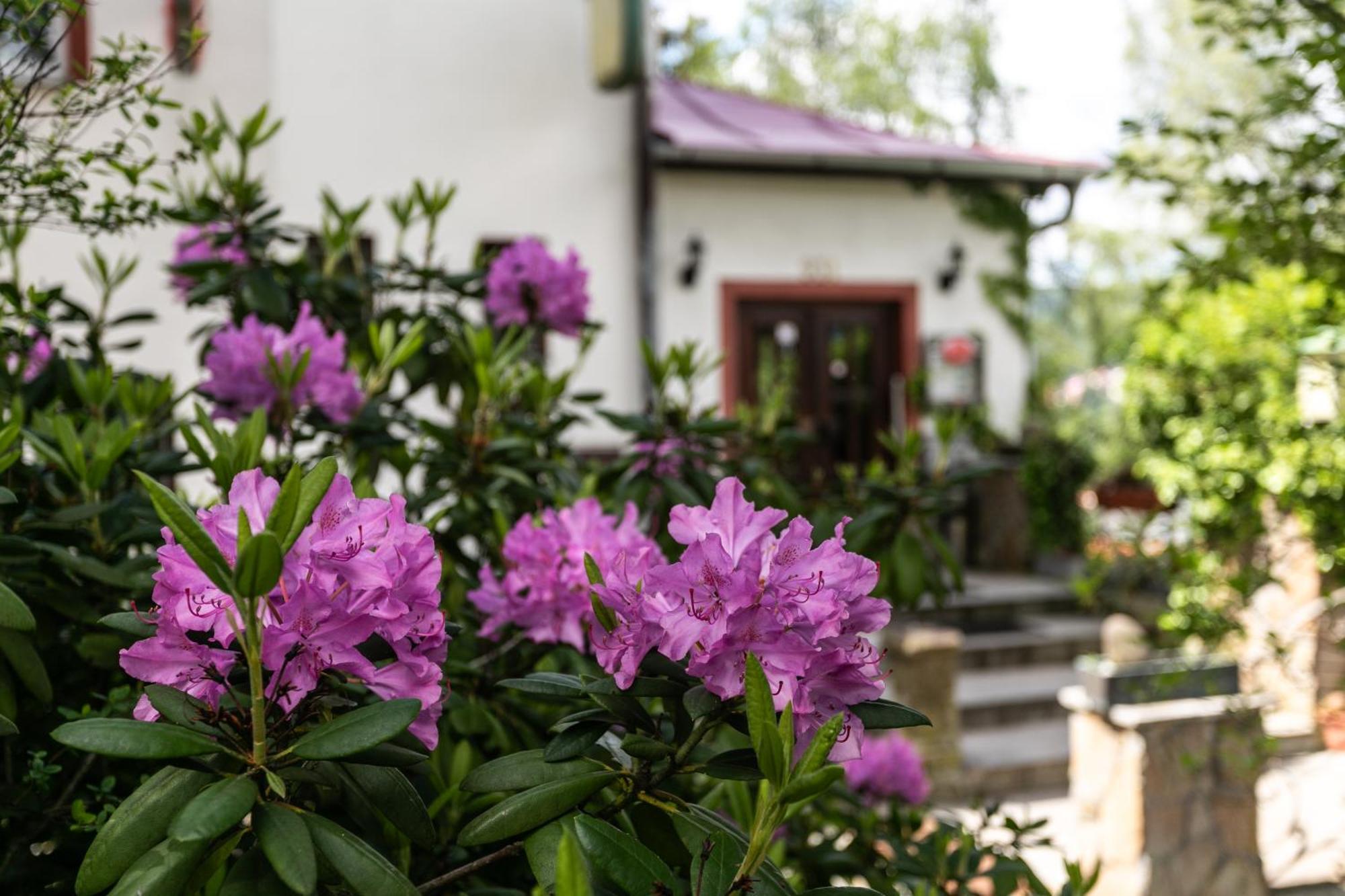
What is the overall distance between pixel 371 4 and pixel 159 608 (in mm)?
7004

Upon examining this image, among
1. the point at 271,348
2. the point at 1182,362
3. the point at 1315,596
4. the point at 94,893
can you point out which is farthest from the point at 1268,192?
the point at 1315,596

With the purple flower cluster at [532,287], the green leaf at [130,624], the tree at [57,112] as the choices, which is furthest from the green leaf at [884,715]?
the purple flower cluster at [532,287]

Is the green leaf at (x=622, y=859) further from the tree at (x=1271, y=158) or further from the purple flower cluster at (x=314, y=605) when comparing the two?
the tree at (x=1271, y=158)

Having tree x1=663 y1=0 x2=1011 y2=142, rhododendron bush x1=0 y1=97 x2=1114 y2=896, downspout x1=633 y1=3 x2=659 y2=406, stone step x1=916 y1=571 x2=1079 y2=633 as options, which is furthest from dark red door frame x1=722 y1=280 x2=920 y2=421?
tree x1=663 y1=0 x2=1011 y2=142

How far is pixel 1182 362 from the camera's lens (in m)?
3.26

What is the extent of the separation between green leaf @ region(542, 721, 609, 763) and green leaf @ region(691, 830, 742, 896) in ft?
0.43

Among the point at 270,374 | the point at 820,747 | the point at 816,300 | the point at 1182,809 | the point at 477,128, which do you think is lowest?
the point at 1182,809

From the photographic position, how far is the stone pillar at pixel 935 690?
5898 millimetres

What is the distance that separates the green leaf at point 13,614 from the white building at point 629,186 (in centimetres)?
492

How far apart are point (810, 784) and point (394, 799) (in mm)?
342

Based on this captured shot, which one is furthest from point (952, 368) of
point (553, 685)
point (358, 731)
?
point (358, 731)

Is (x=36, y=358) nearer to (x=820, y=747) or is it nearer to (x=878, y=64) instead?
(x=820, y=747)

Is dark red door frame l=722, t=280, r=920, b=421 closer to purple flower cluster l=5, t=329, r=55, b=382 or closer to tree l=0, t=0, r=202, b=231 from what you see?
purple flower cluster l=5, t=329, r=55, b=382

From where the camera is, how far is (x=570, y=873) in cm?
61
